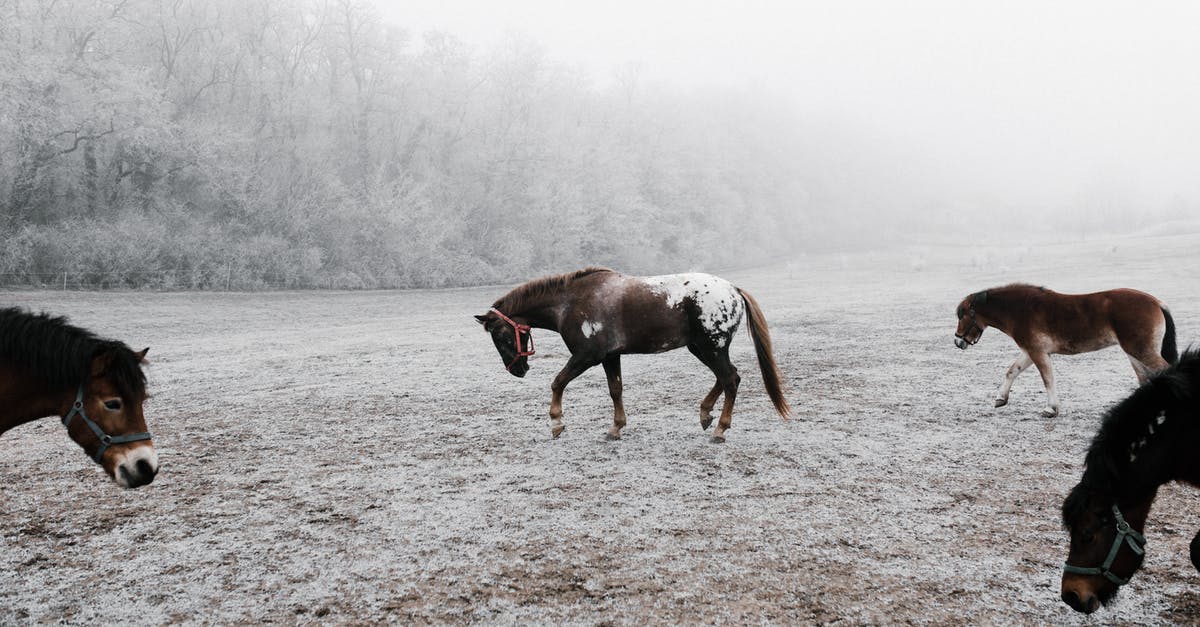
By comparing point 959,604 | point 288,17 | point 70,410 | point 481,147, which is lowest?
point 959,604

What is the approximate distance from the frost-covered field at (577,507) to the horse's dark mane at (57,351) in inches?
46.9

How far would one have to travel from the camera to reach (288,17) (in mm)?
28766

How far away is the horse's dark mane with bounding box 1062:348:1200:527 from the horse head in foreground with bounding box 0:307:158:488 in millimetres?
4551

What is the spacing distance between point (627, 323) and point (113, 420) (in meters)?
4.01

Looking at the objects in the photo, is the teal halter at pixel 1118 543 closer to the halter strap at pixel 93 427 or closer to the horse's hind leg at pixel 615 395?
the horse's hind leg at pixel 615 395

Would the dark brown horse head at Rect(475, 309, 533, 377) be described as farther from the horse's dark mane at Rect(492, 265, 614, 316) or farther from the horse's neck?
the horse's neck

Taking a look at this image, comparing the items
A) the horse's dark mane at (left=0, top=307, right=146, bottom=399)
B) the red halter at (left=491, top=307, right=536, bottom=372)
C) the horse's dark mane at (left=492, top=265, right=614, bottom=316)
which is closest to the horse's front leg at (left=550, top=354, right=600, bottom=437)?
the red halter at (left=491, top=307, right=536, bottom=372)

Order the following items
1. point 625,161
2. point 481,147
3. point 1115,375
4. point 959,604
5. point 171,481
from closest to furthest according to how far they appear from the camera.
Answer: point 959,604 < point 171,481 < point 1115,375 < point 481,147 < point 625,161

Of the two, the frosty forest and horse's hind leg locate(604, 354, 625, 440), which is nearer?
the frosty forest

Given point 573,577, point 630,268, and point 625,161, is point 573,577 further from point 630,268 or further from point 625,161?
point 625,161

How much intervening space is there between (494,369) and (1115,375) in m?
9.04

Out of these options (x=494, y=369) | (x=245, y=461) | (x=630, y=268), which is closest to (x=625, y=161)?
(x=630, y=268)

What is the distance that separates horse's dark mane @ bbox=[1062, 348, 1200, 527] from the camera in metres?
2.60

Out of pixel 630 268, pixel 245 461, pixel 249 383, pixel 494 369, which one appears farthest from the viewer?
pixel 630 268
